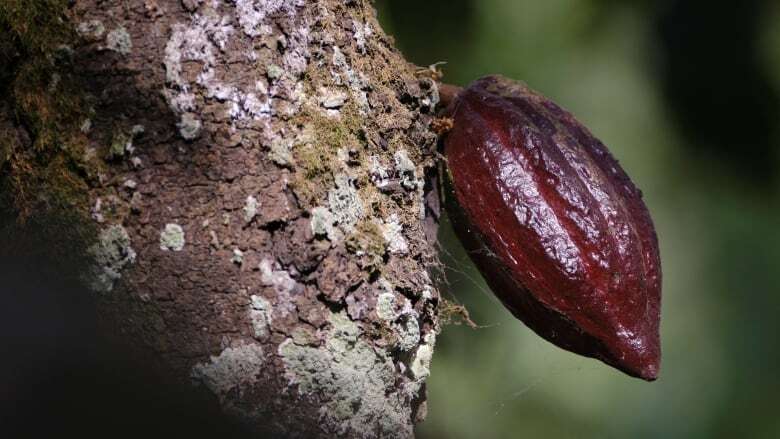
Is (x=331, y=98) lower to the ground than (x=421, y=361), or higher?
higher

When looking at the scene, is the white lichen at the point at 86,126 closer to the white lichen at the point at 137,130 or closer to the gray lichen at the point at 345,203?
the white lichen at the point at 137,130

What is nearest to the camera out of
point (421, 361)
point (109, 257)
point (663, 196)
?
point (109, 257)

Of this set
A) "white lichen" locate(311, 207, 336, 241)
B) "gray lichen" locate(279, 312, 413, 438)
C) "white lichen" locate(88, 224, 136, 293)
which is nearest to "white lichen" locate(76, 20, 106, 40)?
"white lichen" locate(88, 224, 136, 293)

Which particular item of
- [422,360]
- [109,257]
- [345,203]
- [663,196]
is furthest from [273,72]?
[663,196]

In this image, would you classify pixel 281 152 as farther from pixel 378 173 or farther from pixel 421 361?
pixel 421 361

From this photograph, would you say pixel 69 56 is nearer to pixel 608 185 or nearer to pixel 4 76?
pixel 4 76

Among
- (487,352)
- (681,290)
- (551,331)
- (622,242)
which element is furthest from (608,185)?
(681,290)
